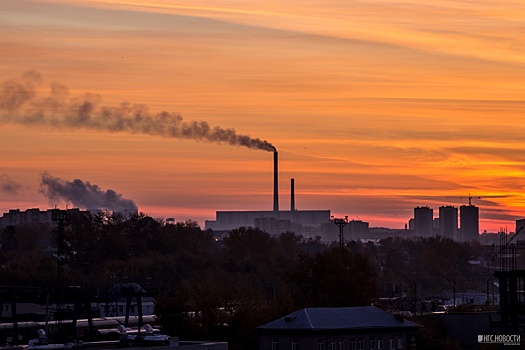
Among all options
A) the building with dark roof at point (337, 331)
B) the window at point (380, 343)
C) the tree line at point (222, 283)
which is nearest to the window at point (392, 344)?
the building with dark roof at point (337, 331)

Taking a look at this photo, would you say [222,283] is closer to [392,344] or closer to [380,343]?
[392,344]

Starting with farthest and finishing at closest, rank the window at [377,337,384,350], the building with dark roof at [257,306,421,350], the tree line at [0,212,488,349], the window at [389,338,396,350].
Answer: the tree line at [0,212,488,349], the window at [389,338,396,350], the window at [377,337,384,350], the building with dark roof at [257,306,421,350]

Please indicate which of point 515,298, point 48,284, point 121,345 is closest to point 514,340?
point 515,298

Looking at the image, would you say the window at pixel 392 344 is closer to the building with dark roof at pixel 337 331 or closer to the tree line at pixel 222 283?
the building with dark roof at pixel 337 331

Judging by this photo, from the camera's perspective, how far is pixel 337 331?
9550 cm

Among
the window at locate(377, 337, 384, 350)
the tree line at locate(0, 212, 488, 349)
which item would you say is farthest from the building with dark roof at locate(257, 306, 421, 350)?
the tree line at locate(0, 212, 488, 349)

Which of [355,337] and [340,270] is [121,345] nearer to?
[355,337]

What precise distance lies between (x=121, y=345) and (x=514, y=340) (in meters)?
20.5

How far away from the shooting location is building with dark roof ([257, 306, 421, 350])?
9481 cm

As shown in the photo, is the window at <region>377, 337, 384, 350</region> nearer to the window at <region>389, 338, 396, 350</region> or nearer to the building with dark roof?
the building with dark roof

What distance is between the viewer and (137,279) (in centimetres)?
16925

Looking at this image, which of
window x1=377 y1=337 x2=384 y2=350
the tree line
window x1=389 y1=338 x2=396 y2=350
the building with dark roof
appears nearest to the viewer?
the building with dark roof

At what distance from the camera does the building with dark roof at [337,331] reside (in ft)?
311

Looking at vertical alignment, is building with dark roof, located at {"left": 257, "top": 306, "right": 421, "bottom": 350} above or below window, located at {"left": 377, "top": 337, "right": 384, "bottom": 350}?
above
